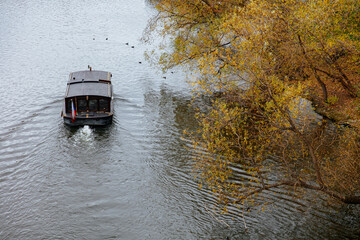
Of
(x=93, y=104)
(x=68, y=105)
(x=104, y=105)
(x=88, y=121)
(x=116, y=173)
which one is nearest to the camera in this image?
(x=116, y=173)

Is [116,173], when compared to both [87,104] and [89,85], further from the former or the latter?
[89,85]

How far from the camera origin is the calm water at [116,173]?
14633mm

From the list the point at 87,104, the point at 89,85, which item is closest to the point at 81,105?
the point at 87,104

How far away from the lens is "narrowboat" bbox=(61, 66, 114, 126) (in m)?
22.9

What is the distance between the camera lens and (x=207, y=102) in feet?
88.7

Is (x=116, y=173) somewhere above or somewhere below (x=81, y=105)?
below

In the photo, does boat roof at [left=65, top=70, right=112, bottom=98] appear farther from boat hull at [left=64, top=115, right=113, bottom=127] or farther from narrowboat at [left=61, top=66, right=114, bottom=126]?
boat hull at [left=64, top=115, right=113, bottom=127]

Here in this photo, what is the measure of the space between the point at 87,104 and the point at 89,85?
2017 mm

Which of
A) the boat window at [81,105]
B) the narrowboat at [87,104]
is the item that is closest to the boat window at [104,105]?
the narrowboat at [87,104]

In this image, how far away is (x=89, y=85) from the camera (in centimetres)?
2516

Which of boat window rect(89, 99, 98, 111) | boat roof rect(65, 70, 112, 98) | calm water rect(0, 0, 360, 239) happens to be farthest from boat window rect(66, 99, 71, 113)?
boat window rect(89, 99, 98, 111)

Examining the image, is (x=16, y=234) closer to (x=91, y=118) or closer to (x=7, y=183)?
(x=7, y=183)

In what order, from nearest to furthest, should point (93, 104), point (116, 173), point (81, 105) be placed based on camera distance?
point (116, 173) → point (81, 105) → point (93, 104)

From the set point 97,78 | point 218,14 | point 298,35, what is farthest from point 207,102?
Result: point 298,35
